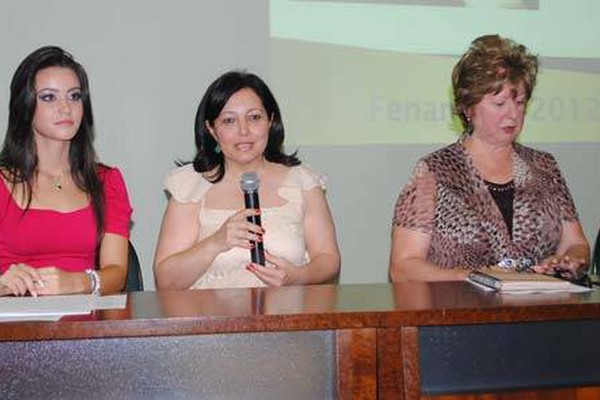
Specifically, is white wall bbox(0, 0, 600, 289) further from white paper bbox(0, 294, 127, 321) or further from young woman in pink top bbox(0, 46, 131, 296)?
white paper bbox(0, 294, 127, 321)

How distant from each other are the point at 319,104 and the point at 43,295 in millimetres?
1716

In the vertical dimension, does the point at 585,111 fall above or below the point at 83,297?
above

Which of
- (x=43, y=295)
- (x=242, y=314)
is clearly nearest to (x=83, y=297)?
(x=43, y=295)

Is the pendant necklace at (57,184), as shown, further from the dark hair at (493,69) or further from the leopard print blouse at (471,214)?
the dark hair at (493,69)

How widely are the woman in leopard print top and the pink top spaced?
2.87 ft

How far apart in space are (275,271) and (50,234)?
659 millimetres

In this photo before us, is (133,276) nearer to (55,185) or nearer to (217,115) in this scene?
(55,185)

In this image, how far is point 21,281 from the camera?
2.05 meters

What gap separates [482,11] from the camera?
3.62 metres

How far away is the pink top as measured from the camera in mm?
2487

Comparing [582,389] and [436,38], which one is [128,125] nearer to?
[436,38]

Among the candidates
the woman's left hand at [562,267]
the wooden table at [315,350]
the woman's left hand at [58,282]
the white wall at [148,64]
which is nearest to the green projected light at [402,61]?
the white wall at [148,64]

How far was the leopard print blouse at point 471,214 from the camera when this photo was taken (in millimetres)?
2602

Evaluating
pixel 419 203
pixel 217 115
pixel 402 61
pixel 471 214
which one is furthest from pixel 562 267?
pixel 402 61
